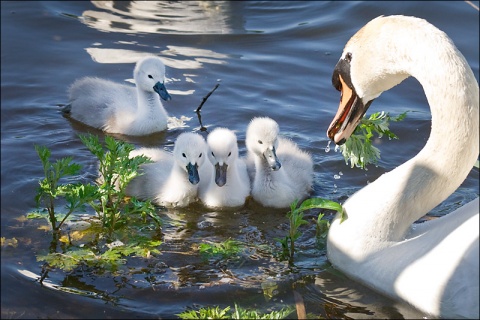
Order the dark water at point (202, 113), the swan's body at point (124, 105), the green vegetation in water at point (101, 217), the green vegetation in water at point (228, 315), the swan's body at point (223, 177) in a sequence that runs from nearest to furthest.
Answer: the green vegetation in water at point (228, 315), the dark water at point (202, 113), the green vegetation in water at point (101, 217), the swan's body at point (223, 177), the swan's body at point (124, 105)

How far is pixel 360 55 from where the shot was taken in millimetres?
5871

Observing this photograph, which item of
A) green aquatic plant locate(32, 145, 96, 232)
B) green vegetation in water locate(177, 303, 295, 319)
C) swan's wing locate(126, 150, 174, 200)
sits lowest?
green vegetation in water locate(177, 303, 295, 319)

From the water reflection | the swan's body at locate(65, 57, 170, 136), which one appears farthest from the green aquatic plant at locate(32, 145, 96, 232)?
the water reflection

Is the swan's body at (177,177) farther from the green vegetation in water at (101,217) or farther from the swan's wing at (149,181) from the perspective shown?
the green vegetation in water at (101,217)

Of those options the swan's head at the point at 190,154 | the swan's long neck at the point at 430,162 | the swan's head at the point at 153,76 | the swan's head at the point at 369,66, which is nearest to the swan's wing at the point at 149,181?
the swan's head at the point at 190,154

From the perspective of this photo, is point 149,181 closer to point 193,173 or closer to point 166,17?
point 193,173

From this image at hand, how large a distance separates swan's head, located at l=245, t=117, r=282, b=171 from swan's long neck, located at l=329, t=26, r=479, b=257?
1.38 metres

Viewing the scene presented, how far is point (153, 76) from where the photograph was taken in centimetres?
884

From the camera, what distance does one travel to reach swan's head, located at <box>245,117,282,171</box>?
24.0 ft

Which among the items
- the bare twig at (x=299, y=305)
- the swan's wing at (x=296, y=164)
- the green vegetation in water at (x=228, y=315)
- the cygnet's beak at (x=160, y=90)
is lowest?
the bare twig at (x=299, y=305)

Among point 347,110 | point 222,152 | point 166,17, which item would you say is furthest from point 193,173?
point 166,17

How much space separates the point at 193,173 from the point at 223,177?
24 cm

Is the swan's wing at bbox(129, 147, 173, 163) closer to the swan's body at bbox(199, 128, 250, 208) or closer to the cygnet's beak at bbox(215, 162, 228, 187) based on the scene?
the swan's body at bbox(199, 128, 250, 208)

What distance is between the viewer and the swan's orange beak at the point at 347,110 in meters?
6.12
